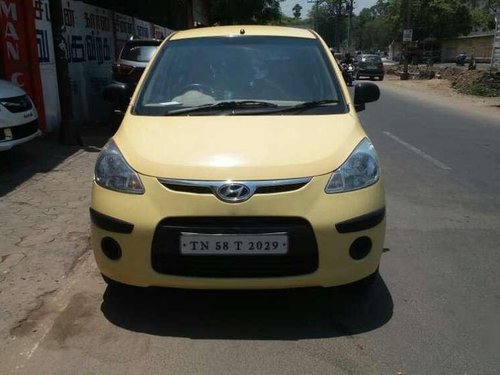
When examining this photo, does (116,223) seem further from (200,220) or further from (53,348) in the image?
(53,348)

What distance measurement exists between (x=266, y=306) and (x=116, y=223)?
1.09 m

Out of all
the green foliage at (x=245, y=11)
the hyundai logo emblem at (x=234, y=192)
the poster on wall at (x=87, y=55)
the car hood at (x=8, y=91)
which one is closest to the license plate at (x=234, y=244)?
the hyundai logo emblem at (x=234, y=192)

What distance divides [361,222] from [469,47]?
65193 millimetres

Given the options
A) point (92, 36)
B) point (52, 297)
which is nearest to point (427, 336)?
point (52, 297)

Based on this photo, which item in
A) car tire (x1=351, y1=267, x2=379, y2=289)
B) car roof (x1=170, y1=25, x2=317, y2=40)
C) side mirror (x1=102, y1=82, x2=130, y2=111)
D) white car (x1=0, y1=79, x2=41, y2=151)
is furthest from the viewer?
white car (x1=0, y1=79, x2=41, y2=151)

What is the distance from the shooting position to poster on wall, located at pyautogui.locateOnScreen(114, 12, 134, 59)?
15.9m

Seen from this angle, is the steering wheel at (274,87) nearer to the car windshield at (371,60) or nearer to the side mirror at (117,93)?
the side mirror at (117,93)

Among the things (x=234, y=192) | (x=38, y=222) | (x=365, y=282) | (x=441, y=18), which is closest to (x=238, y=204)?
(x=234, y=192)

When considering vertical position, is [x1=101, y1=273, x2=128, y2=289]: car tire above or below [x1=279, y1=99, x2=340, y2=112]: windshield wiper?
below

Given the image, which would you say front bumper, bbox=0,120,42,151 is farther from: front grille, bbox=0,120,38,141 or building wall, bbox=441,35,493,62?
building wall, bbox=441,35,493,62

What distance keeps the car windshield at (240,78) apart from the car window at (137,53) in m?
7.57

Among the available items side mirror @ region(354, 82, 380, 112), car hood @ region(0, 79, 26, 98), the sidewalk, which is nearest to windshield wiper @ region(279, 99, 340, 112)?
side mirror @ region(354, 82, 380, 112)

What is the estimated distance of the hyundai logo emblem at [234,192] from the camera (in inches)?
125

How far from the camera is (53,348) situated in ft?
10.7
